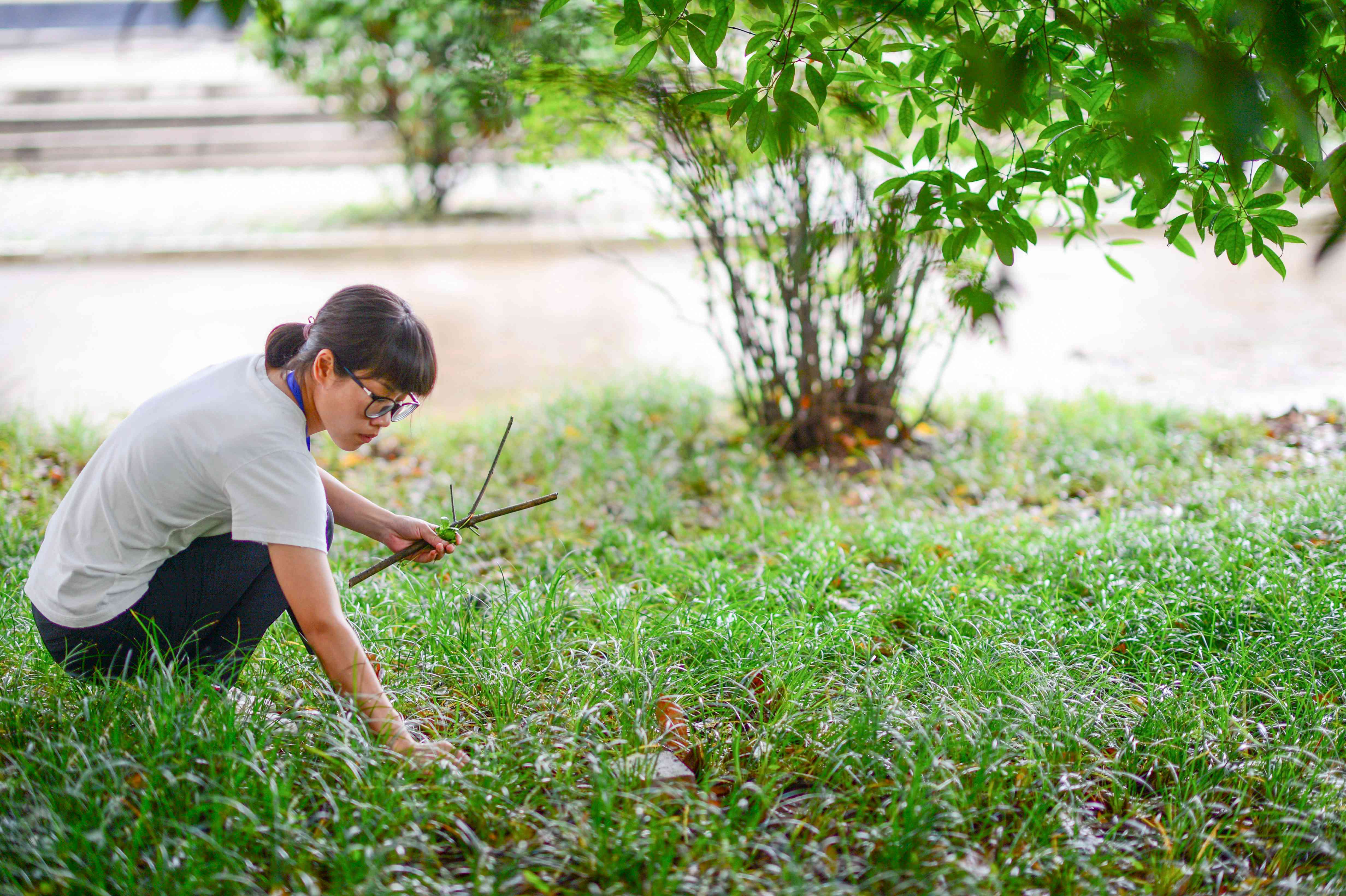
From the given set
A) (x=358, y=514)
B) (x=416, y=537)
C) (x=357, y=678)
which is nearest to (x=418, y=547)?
(x=416, y=537)

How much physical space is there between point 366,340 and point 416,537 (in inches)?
24.9

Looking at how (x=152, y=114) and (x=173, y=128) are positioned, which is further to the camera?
(x=152, y=114)

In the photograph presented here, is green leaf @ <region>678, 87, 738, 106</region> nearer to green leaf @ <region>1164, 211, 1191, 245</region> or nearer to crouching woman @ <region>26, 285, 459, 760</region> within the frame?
crouching woman @ <region>26, 285, 459, 760</region>

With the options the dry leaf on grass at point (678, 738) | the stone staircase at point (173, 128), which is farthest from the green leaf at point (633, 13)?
the stone staircase at point (173, 128)

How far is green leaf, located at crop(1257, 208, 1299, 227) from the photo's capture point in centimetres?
230

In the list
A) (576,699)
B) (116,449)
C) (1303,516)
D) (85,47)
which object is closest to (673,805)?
(576,699)

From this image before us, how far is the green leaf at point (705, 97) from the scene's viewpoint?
6.95 feet

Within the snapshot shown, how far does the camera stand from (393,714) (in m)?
2.05

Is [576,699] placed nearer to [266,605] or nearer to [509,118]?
[266,605]

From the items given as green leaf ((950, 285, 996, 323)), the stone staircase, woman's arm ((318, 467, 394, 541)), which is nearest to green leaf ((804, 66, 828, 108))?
green leaf ((950, 285, 996, 323))

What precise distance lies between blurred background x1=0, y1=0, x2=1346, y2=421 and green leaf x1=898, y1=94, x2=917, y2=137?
551mm

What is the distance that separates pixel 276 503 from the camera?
193 cm

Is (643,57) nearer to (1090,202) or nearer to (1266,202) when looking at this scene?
(1090,202)

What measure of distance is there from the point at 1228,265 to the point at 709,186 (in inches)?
233
